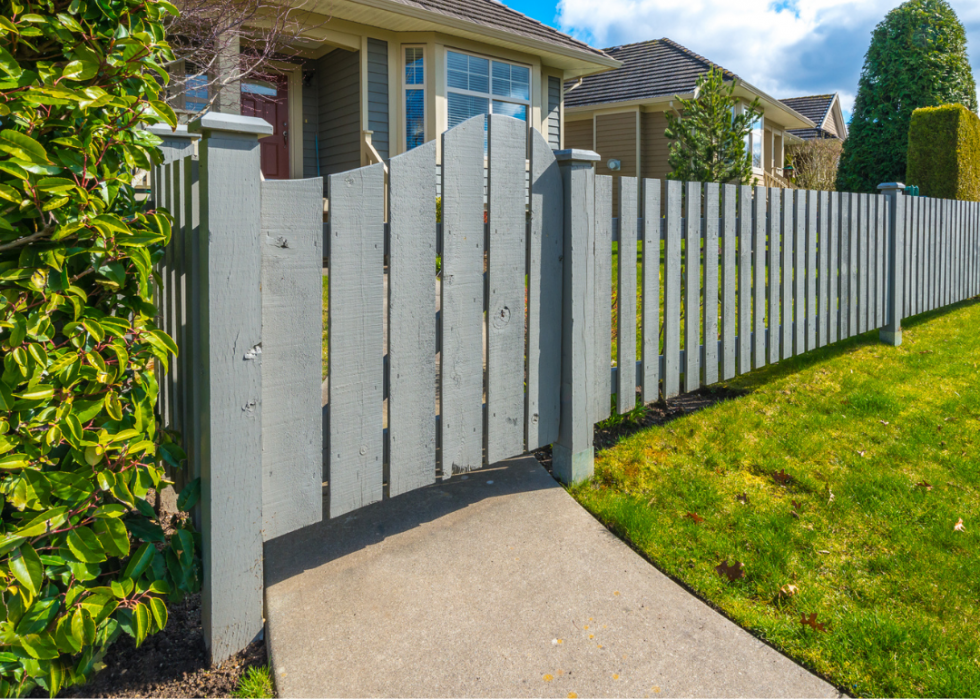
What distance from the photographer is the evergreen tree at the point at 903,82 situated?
16.0m

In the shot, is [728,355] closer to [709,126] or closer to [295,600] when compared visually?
[295,600]

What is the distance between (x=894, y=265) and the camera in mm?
6004

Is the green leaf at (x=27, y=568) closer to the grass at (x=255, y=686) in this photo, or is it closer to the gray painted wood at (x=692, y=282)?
the grass at (x=255, y=686)

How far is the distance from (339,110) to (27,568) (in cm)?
1060

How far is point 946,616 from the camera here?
2.33m

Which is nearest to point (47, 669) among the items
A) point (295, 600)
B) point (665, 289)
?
point (295, 600)

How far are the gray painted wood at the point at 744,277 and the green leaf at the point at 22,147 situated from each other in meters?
3.69

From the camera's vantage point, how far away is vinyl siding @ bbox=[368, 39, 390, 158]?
10.6 m

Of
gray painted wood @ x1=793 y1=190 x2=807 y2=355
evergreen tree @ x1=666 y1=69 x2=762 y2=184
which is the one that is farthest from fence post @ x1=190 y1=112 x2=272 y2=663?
evergreen tree @ x1=666 y1=69 x2=762 y2=184

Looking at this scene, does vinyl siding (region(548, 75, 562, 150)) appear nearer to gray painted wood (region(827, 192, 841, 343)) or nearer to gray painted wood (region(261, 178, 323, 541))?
gray painted wood (region(827, 192, 841, 343))

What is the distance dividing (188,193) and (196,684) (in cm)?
150

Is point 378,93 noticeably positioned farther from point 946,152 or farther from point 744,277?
point 946,152

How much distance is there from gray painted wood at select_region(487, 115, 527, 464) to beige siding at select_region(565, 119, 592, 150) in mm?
16663

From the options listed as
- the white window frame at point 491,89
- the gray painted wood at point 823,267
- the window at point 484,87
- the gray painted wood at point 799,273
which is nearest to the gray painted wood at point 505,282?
the gray painted wood at point 799,273
